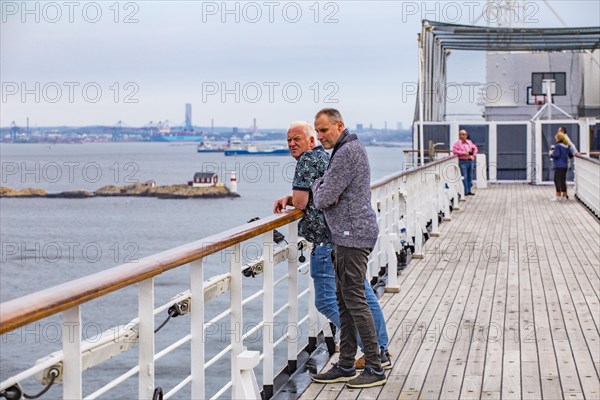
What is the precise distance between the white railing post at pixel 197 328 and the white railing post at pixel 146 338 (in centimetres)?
46

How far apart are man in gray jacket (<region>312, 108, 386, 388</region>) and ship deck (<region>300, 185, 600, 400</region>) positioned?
1.60 ft

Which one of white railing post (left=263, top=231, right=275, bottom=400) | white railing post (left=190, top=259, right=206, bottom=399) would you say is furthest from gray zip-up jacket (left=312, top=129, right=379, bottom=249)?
white railing post (left=190, top=259, right=206, bottom=399)

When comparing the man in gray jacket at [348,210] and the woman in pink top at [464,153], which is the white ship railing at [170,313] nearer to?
the man in gray jacket at [348,210]

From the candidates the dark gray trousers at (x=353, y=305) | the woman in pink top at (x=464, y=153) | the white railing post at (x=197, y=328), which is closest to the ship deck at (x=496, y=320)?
the dark gray trousers at (x=353, y=305)

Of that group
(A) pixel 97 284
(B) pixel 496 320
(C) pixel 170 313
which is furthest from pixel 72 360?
(B) pixel 496 320

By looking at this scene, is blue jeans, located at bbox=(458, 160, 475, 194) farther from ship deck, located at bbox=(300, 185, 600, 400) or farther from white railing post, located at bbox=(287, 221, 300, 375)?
white railing post, located at bbox=(287, 221, 300, 375)

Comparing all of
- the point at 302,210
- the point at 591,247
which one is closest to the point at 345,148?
the point at 302,210

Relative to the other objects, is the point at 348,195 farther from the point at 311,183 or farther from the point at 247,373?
the point at 247,373

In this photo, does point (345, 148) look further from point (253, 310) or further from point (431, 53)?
point (253, 310)

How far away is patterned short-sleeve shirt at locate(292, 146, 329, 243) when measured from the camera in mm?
5180

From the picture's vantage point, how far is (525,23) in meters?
35.4

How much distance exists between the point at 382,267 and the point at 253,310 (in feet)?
79.3

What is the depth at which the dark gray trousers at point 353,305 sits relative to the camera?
197 inches

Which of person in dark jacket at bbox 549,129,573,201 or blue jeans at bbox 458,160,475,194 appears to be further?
blue jeans at bbox 458,160,475,194
